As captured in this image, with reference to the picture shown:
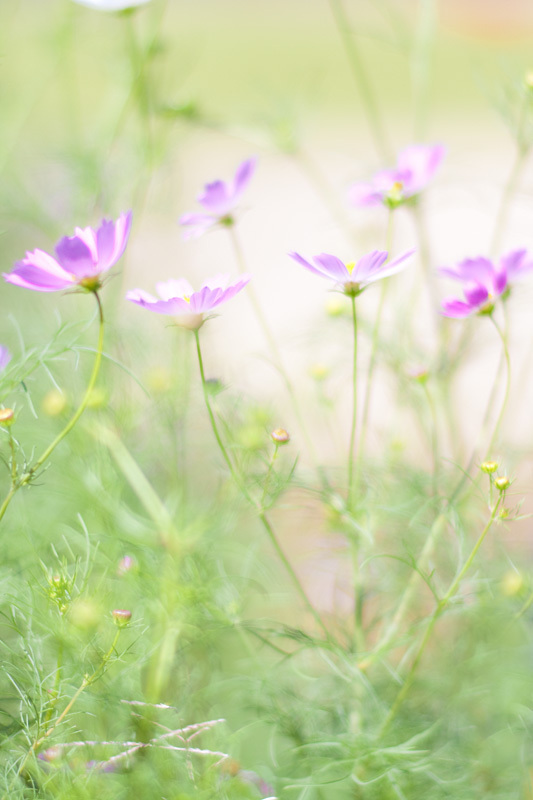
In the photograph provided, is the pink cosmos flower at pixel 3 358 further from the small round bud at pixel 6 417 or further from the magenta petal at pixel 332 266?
the magenta petal at pixel 332 266

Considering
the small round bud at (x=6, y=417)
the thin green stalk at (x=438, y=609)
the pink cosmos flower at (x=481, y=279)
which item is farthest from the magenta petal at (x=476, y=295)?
the small round bud at (x=6, y=417)

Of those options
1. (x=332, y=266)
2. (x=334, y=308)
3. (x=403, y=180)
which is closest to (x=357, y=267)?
(x=332, y=266)

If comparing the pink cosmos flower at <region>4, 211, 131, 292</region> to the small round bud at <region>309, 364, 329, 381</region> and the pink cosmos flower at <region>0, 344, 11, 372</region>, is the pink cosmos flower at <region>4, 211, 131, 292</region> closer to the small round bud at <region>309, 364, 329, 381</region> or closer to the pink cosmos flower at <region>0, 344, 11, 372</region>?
the pink cosmos flower at <region>0, 344, 11, 372</region>

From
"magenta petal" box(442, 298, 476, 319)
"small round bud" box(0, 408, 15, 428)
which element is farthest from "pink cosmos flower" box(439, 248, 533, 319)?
"small round bud" box(0, 408, 15, 428)

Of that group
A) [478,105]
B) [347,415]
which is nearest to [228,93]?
[478,105]

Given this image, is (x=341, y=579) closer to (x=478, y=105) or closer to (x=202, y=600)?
(x=202, y=600)

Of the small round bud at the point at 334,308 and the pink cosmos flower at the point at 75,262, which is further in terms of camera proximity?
the small round bud at the point at 334,308

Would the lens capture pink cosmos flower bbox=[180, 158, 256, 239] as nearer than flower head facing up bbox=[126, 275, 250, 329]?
No
